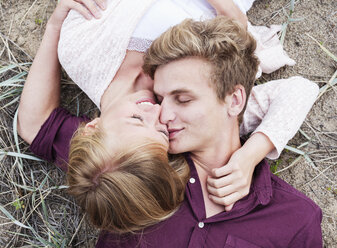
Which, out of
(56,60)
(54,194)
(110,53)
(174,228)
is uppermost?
(110,53)

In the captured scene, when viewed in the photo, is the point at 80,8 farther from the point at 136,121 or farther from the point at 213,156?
the point at 213,156

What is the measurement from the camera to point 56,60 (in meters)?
2.85

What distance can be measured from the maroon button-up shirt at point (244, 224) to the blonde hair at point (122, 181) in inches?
7.6

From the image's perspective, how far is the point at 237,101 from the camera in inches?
96.5

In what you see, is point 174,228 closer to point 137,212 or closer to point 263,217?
point 137,212

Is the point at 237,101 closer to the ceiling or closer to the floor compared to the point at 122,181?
closer to the ceiling

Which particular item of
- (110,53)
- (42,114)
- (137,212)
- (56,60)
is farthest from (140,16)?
(137,212)

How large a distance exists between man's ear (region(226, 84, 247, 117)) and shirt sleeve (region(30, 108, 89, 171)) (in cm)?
118

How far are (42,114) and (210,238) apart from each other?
61.1 inches

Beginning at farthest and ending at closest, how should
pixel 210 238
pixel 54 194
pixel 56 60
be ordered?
pixel 54 194 → pixel 56 60 → pixel 210 238

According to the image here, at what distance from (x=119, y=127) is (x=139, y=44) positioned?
0.80 metres

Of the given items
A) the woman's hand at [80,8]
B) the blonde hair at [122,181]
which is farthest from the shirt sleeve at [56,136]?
the woman's hand at [80,8]

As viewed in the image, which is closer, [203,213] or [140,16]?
[203,213]

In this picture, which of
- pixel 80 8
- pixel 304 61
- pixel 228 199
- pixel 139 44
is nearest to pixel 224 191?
pixel 228 199
